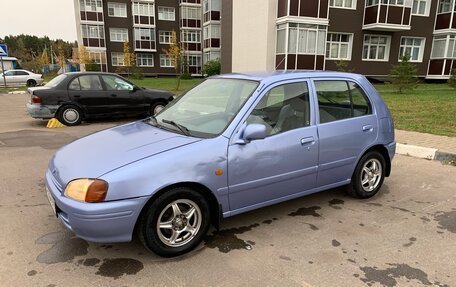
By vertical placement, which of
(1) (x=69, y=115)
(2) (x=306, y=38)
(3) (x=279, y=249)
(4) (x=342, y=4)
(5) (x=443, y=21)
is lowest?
(3) (x=279, y=249)

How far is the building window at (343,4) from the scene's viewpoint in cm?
2330

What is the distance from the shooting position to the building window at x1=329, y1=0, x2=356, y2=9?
2330 cm

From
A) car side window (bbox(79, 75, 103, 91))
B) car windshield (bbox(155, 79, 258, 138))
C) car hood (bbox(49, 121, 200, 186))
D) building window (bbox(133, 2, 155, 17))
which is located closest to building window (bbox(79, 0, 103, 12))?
building window (bbox(133, 2, 155, 17))

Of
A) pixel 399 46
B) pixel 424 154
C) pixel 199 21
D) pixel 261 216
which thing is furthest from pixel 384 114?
pixel 199 21

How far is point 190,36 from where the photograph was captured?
157ft

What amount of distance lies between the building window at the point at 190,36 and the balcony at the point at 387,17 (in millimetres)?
27900

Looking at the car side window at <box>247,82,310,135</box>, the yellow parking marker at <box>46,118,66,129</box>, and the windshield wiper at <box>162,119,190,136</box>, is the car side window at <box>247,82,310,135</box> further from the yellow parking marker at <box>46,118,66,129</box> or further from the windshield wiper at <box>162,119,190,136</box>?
the yellow parking marker at <box>46,118,66,129</box>

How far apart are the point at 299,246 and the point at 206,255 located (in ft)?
3.02

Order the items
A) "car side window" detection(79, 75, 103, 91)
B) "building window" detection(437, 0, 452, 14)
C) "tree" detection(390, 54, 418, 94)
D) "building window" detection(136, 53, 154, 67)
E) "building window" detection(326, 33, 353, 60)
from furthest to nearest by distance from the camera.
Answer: "building window" detection(136, 53, 154, 67) → "building window" detection(437, 0, 452, 14) → "building window" detection(326, 33, 353, 60) → "tree" detection(390, 54, 418, 94) → "car side window" detection(79, 75, 103, 91)

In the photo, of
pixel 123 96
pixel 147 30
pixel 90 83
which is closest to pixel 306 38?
pixel 123 96

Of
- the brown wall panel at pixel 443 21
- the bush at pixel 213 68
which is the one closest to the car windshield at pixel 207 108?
the brown wall panel at pixel 443 21

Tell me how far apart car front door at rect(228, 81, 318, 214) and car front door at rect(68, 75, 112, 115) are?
8192mm

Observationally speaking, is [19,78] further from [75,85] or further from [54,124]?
[54,124]

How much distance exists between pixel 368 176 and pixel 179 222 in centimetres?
280
